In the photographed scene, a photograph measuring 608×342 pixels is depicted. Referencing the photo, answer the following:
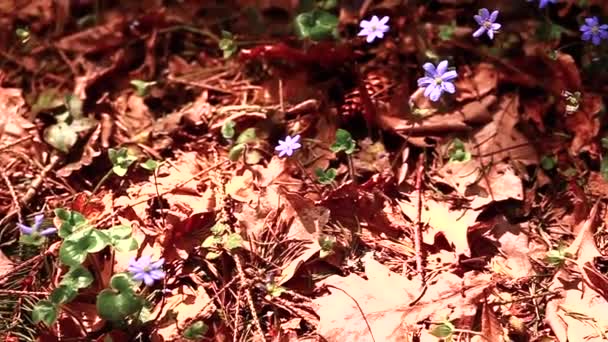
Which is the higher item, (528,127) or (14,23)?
(14,23)

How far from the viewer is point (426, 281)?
2135 mm

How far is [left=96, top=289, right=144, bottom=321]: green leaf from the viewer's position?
198 centimetres

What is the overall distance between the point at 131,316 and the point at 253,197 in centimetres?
52

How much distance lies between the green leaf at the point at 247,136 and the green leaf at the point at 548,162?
3.04 ft

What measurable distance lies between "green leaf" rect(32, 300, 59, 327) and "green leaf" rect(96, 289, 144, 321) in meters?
0.11

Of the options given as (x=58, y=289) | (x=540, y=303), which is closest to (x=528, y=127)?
(x=540, y=303)

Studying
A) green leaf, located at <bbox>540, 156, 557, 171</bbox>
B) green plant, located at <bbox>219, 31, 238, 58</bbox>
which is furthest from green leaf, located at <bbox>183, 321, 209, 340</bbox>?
green leaf, located at <bbox>540, 156, 557, 171</bbox>

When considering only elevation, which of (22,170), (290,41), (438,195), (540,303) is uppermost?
(290,41)

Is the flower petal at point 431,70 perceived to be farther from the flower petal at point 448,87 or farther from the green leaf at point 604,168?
the green leaf at point 604,168

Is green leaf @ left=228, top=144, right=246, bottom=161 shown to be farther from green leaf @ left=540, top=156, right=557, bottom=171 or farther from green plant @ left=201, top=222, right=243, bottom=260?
green leaf @ left=540, top=156, right=557, bottom=171

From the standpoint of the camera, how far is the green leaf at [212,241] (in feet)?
7.21

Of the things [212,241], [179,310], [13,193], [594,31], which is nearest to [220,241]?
[212,241]

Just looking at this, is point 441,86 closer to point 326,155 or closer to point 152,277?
point 326,155

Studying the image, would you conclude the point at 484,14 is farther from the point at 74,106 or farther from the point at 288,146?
the point at 74,106
